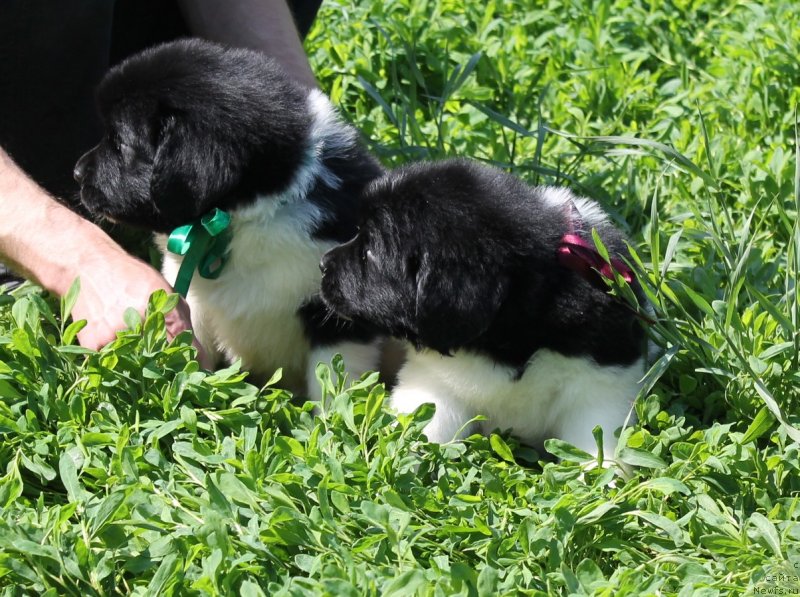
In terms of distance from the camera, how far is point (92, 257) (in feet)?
10.5

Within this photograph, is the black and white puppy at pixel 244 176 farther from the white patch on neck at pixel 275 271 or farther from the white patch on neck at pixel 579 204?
the white patch on neck at pixel 579 204

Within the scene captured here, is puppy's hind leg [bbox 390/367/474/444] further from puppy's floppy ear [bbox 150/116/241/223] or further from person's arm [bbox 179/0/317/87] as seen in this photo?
person's arm [bbox 179/0/317/87]

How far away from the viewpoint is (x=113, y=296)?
3080mm

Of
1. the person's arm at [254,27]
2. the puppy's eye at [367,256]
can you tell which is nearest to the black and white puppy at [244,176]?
the puppy's eye at [367,256]

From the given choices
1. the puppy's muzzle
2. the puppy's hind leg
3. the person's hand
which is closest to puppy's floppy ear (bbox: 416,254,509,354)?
the puppy's hind leg

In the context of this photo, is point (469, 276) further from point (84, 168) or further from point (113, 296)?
point (84, 168)

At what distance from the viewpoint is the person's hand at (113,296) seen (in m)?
3.03

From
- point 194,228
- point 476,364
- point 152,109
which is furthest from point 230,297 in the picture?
point 476,364

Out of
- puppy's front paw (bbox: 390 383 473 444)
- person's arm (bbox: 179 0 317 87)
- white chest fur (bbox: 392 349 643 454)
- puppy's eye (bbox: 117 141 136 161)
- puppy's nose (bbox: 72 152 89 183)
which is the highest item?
person's arm (bbox: 179 0 317 87)

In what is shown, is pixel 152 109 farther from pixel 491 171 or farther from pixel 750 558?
pixel 750 558

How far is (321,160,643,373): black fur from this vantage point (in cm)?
283

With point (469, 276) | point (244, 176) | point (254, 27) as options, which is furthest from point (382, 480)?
point (254, 27)

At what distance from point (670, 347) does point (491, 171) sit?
0.69 metres

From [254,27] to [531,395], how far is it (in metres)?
2.04
